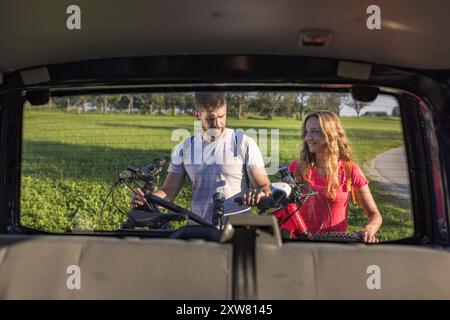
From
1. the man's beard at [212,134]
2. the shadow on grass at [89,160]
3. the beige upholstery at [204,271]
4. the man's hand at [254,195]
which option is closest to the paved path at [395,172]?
the man's hand at [254,195]

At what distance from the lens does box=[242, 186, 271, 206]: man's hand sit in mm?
3279

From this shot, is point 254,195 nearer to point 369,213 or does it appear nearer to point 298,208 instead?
point 298,208

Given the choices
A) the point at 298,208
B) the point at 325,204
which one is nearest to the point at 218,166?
the point at 298,208

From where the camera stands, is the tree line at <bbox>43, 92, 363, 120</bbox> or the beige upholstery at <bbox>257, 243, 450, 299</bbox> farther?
the tree line at <bbox>43, 92, 363, 120</bbox>

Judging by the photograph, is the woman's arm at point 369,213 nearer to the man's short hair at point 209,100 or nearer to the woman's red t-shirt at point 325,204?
the woman's red t-shirt at point 325,204

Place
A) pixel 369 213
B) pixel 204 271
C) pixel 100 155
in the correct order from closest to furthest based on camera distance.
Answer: pixel 204 271 < pixel 369 213 < pixel 100 155

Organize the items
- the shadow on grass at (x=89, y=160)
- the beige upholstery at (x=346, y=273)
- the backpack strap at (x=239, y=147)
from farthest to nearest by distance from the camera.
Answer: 1. the shadow on grass at (x=89, y=160)
2. the backpack strap at (x=239, y=147)
3. the beige upholstery at (x=346, y=273)

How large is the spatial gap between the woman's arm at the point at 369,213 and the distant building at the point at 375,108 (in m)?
0.39

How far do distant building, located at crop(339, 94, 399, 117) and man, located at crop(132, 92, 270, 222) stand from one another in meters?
0.51

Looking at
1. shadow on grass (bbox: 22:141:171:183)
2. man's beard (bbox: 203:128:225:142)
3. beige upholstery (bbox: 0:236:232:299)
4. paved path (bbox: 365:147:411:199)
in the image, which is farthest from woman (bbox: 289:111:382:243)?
beige upholstery (bbox: 0:236:232:299)

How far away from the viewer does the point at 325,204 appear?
329 cm

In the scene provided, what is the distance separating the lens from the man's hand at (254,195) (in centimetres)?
328

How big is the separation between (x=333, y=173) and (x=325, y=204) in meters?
0.17

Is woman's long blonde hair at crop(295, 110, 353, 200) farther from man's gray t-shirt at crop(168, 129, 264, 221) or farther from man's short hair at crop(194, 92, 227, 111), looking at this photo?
man's short hair at crop(194, 92, 227, 111)
